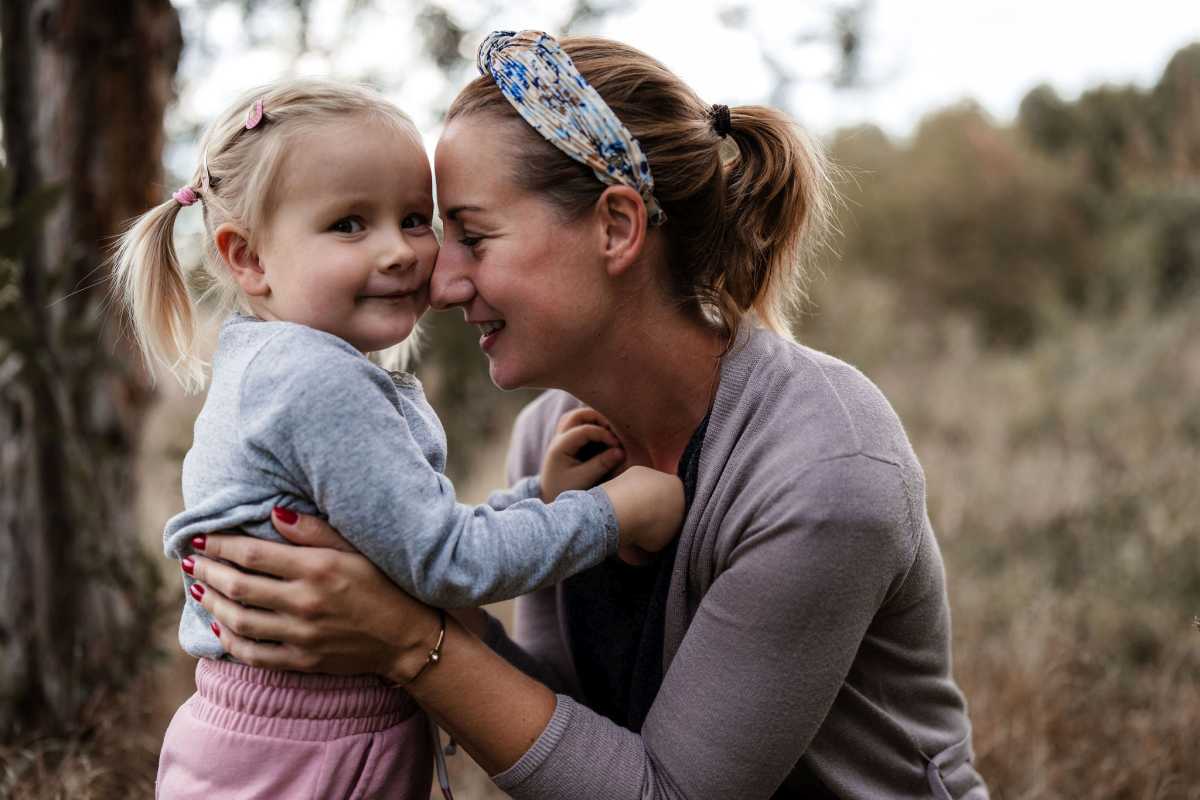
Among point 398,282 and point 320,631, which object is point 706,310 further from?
point 320,631

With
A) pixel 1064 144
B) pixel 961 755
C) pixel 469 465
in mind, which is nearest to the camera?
pixel 961 755

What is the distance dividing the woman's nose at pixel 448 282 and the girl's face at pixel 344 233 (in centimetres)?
A: 11

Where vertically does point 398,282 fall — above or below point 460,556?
above

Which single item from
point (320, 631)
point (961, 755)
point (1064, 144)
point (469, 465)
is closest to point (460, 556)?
point (320, 631)

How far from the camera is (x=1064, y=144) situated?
13.9 meters

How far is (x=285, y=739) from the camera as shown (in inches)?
62.6

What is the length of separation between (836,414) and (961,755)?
2.53 feet

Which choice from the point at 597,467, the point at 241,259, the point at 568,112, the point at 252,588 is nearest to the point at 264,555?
the point at 252,588

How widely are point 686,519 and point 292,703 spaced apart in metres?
0.71

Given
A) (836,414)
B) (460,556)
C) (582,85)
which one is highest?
(582,85)

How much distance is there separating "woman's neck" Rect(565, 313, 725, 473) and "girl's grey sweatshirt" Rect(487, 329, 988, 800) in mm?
107

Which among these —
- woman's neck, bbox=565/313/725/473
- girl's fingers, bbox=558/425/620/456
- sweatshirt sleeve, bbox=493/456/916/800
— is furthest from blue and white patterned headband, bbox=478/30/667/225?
sweatshirt sleeve, bbox=493/456/916/800

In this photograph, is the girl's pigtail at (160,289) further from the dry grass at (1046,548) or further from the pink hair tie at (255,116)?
the dry grass at (1046,548)

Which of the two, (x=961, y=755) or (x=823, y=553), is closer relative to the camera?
(x=823, y=553)
